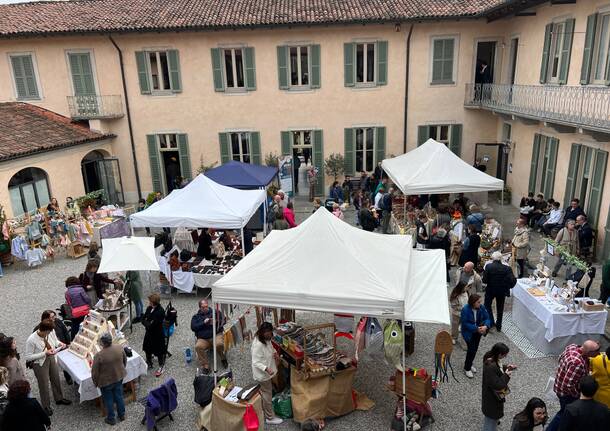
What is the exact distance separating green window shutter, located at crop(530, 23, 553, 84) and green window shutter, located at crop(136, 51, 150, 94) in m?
14.2

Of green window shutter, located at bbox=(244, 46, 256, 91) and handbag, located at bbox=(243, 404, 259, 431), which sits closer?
handbag, located at bbox=(243, 404, 259, 431)

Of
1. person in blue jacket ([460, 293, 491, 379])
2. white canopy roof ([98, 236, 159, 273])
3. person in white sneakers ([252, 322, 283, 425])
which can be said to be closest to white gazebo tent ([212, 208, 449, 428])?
person in white sneakers ([252, 322, 283, 425])

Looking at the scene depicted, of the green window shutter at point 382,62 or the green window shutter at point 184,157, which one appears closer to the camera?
the green window shutter at point 382,62

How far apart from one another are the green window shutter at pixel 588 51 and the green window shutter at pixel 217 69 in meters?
12.2

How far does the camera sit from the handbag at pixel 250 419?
5.66 m

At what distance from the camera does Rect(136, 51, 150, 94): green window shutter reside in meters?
17.5

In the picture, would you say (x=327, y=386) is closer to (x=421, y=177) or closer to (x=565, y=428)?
(x=565, y=428)

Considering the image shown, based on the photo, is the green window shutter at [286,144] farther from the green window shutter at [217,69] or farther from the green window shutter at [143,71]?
the green window shutter at [143,71]

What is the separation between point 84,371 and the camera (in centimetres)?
646

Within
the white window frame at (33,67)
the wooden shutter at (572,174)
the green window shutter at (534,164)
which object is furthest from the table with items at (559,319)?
the white window frame at (33,67)

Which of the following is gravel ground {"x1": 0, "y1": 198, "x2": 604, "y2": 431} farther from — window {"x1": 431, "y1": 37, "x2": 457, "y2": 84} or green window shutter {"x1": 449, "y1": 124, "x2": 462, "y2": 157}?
window {"x1": 431, "y1": 37, "x2": 457, "y2": 84}

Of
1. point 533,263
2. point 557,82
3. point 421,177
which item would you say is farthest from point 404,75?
point 533,263

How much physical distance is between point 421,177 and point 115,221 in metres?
9.59

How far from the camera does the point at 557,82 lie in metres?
12.9
